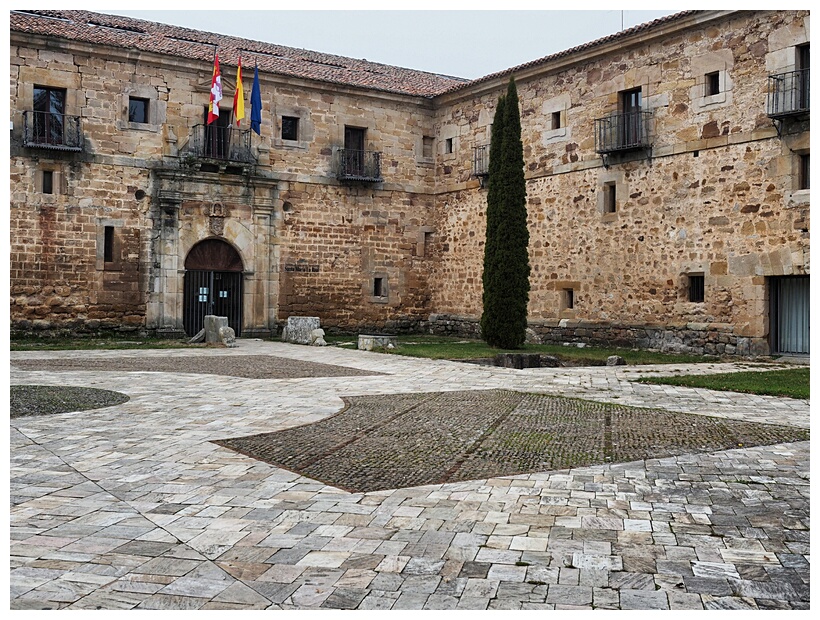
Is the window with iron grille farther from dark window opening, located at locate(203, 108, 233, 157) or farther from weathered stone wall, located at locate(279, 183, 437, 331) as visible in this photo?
dark window opening, located at locate(203, 108, 233, 157)

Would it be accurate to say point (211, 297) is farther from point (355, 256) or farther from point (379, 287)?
point (379, 287)

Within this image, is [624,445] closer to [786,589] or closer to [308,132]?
[786,589]

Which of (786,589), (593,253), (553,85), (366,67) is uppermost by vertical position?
(366,67)

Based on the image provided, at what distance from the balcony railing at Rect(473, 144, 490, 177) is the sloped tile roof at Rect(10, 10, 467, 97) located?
8.59 ft

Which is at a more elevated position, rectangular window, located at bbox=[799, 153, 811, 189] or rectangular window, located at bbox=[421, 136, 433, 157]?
rectangular window, located at bbox=[421, 136, 433, 157]

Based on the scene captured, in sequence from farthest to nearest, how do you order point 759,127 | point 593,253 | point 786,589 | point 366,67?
point 366,67 < point 593,253 < point 759,127 < point 786,589

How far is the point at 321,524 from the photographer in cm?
457

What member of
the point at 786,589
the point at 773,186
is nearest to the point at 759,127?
the point at 773,186

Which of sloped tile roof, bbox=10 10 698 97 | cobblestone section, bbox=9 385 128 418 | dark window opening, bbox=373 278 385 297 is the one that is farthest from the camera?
dark window opening, bbox=373 278 385 297

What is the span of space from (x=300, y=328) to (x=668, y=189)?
870 cm

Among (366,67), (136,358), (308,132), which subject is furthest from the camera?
(366,67)

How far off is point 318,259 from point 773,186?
37.1 ft

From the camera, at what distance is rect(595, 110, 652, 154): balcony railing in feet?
59.5

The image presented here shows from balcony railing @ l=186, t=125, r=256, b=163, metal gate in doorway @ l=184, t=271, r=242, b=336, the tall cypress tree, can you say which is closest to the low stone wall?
the tall cypress tree
